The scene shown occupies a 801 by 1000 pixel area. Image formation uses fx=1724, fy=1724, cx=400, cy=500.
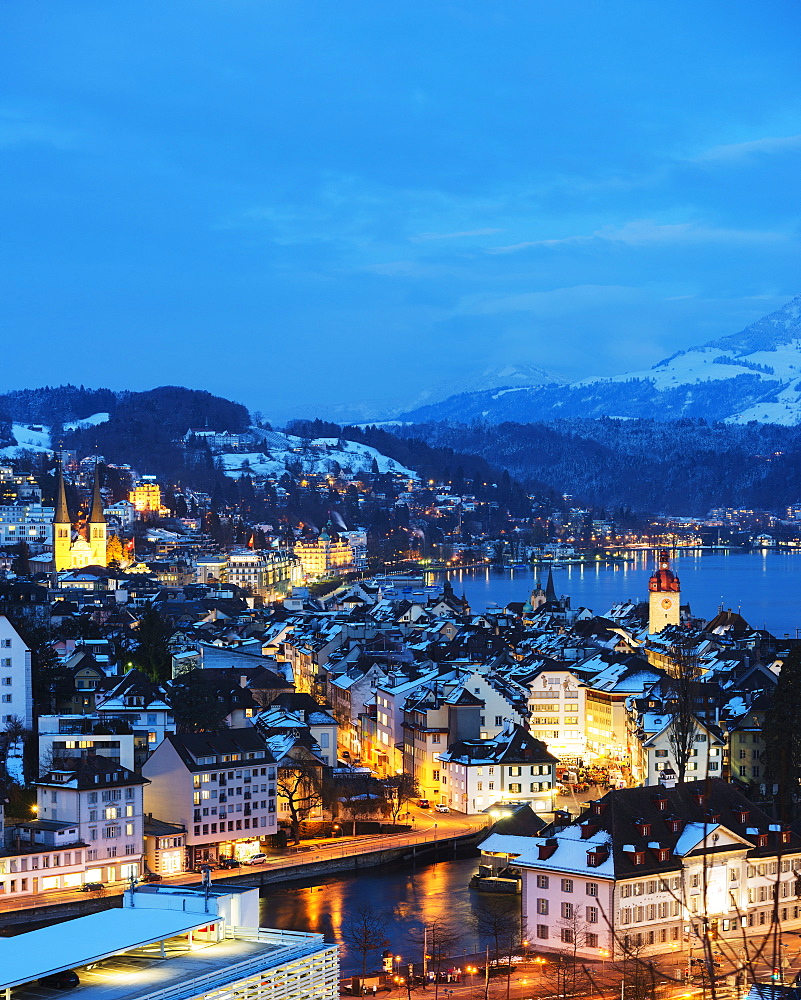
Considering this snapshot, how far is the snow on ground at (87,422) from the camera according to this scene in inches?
4889

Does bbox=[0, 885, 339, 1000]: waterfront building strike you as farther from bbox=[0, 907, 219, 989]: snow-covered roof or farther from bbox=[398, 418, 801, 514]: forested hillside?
bbox=[398, 418, 801, 514]: forested hillside

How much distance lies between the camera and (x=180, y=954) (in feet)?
28.7

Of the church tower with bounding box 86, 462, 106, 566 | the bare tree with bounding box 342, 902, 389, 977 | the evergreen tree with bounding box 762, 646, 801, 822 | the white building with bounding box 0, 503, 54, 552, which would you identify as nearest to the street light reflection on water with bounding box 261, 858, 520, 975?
the bare tree with bounding box 342, 902, 389, 977

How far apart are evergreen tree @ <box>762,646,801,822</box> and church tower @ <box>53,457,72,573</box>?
3647cm

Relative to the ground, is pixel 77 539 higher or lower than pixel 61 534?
lower

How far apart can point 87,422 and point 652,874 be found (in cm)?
11594

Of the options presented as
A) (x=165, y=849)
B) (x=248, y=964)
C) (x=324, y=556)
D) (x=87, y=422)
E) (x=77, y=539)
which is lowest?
(x=165, y=849)

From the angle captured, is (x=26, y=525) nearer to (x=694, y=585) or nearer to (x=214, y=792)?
(x=694, y=585)

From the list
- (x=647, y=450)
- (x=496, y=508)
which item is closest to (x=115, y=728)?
(x=496, y=508)

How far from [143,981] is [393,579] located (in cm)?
5843

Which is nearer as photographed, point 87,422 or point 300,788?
point 300,788

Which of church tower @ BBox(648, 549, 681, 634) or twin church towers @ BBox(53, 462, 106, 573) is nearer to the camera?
church tower @ BBox(648, 549, 681, 634)

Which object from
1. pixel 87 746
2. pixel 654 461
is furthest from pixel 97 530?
pixel 654 461

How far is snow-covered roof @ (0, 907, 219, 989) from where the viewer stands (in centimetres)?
817
